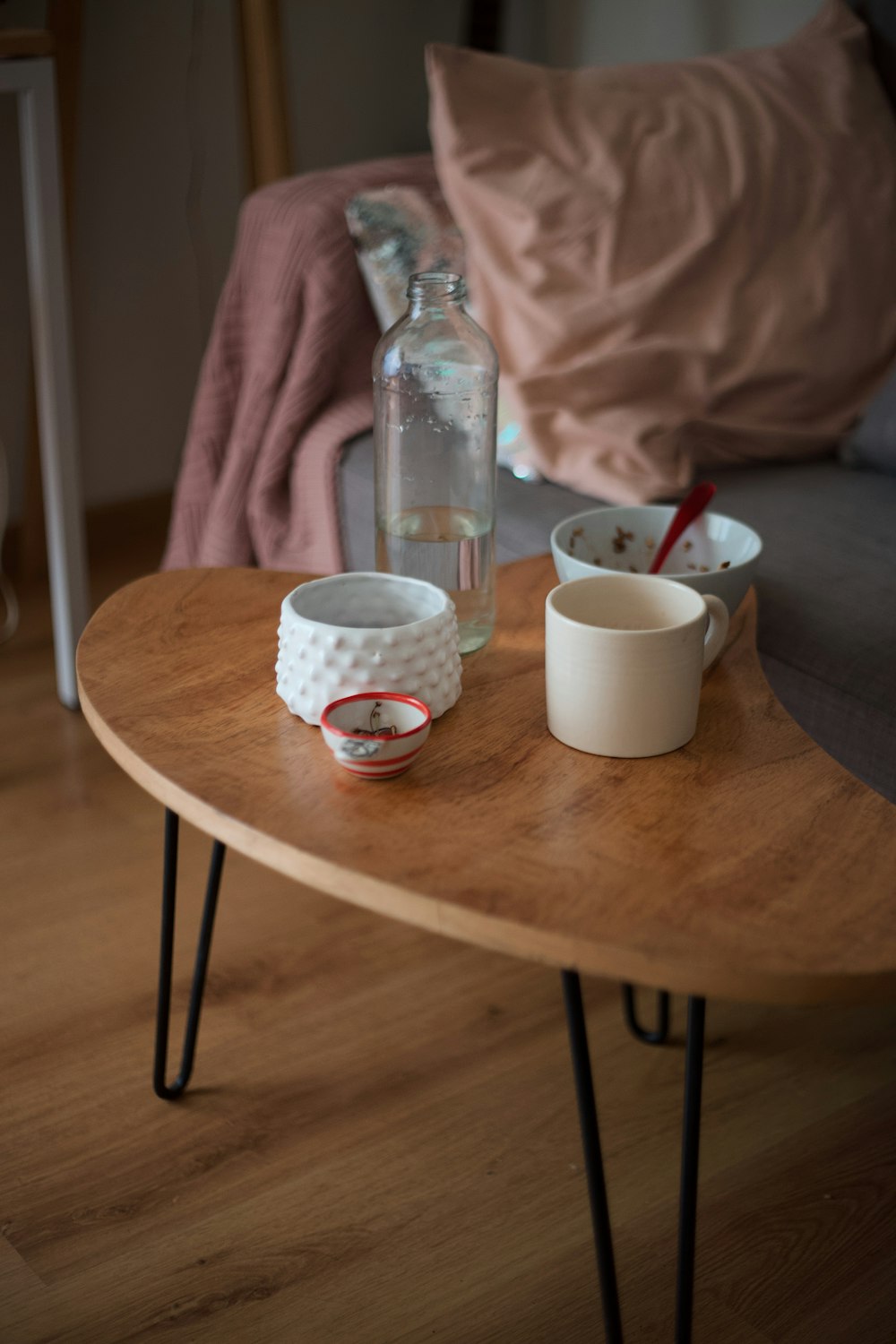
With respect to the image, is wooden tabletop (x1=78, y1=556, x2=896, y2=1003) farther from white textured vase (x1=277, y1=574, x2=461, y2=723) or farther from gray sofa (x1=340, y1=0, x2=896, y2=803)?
gray sofa (x1=340, y1=0, x2=896, y2=803)

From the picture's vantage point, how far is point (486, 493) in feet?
3.30

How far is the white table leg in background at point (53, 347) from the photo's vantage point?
5.33ft

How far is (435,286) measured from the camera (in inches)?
37.1

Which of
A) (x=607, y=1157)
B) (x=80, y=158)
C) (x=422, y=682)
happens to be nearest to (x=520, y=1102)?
(x=607, y=1157)

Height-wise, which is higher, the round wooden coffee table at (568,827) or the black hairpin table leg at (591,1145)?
the round wooden coffee table at (568,827)

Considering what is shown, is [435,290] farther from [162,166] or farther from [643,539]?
[162,166]

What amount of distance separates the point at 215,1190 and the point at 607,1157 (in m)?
0.34

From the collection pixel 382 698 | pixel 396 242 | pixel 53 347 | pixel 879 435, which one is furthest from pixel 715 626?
pixel 53 347

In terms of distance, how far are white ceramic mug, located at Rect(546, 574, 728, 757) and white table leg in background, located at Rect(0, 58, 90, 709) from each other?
113cm

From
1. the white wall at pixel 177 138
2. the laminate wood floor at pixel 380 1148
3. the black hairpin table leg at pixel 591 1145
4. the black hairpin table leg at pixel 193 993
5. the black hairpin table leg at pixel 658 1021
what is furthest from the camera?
the white wall at pixel 177 138

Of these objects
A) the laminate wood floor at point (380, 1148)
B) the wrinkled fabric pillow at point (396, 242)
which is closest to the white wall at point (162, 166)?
the wrinkled fabric pillow at point (396, 242)

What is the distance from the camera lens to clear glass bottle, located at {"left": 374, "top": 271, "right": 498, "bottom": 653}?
99cm

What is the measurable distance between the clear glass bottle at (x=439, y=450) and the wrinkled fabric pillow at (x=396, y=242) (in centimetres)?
58

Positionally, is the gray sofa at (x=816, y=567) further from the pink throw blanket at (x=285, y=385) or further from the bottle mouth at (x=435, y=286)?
the bottle mouth at (x=435, y=286)
